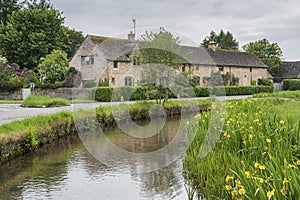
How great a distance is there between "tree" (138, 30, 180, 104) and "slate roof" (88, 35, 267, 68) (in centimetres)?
613

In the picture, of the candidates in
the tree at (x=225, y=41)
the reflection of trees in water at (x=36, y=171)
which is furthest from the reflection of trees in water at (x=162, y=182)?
the tree at (x=225, y=41)

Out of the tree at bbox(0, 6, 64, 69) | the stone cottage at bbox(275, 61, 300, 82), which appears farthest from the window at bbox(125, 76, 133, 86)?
the stone cottage at bbox(275, 61, 300, 82)

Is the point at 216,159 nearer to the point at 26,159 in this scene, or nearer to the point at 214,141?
the point at 214,141

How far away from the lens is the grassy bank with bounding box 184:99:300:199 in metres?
4.01

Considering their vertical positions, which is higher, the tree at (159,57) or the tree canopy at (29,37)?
the tree canopy at (29,37)

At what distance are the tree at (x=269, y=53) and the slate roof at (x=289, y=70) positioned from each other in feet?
2.90

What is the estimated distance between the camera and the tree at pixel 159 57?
19938mm

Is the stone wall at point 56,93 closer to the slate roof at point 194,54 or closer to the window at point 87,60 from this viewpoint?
the slate roof at point 194,54

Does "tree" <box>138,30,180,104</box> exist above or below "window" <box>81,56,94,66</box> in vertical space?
below

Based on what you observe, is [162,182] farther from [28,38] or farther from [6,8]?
[6,8]

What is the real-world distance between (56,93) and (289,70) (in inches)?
1542

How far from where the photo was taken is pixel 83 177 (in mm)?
7984

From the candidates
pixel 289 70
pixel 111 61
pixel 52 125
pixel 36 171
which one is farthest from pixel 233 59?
pixel 36 171

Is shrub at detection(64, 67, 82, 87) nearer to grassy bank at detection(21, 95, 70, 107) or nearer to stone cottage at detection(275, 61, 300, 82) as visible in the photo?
grassy bank at detection(21, 95, 70, 107)
